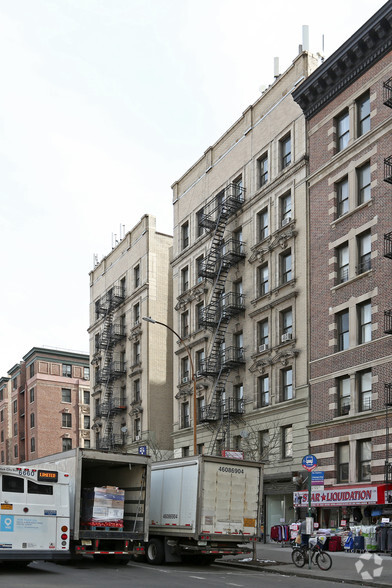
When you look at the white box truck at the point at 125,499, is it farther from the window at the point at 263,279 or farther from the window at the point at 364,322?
the window at the point at 263,279

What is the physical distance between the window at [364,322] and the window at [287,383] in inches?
239

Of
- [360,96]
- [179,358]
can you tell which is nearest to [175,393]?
[179,358]

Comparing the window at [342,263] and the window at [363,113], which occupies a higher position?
the window at [363,113]

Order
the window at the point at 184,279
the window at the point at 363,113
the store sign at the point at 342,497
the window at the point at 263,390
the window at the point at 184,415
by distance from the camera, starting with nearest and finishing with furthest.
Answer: the store sign at the point at 342,497
the window at the point at 363,113
the window at the point at 263,390
the window at the point at 184,415
the window at the point at 184,279

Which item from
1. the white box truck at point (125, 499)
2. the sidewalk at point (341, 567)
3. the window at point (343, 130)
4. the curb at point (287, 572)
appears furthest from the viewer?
the window at point (343, 130)

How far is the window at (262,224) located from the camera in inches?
1722

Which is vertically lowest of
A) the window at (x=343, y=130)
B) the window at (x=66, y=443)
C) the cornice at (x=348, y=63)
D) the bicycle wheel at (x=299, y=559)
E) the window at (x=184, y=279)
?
the window at (x=66, y=443)

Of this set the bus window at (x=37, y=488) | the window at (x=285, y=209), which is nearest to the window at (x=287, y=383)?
the window at (x=285, y=209)

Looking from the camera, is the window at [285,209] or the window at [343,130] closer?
the window at [343,130]

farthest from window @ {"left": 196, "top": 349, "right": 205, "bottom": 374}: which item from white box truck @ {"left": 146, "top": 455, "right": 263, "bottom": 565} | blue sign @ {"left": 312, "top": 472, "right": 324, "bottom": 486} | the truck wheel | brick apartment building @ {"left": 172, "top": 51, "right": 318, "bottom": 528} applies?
blue sign @ {"left": 312, "top": 472, "right": 324, "bottom": 486}

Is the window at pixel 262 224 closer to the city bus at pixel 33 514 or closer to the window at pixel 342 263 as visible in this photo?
the window at pixel 342 263

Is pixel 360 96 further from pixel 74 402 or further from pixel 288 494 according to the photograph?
pixel 74 402

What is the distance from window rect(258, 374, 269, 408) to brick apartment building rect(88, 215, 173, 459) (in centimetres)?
1464

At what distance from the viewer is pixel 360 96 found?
3634 centimetres
